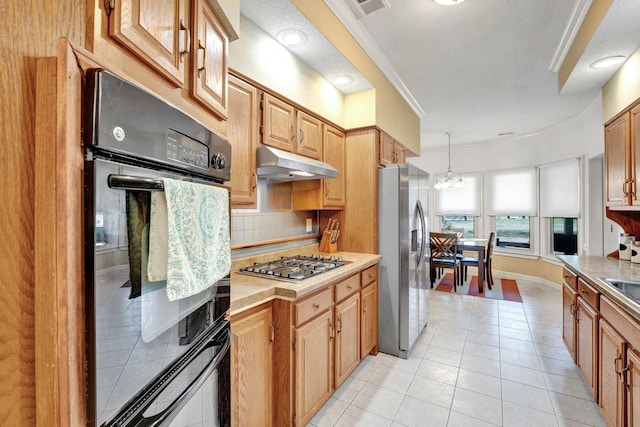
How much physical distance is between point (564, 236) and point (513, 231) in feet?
3.26

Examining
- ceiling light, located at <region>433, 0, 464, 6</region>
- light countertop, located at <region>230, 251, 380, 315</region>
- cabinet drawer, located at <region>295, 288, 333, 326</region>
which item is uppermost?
ceiling light, located at <region>433, 0, 464, 6</region>

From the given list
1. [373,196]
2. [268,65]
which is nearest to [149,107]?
[268,65]

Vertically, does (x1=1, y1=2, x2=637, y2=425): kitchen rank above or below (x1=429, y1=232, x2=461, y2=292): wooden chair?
above

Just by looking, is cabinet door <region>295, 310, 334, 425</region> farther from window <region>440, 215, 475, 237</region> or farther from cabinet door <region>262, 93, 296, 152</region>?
window <region>440, 215, 475, 237</region>

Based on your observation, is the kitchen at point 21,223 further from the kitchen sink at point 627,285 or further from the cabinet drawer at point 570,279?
the cabinet drawer at point 570,279

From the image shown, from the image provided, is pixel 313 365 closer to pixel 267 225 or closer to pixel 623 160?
pixel 267 225

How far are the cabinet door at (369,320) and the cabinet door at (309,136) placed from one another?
4.02ft

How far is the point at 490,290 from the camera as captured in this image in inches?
192

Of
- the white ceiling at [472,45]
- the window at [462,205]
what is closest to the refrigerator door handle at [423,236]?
the white ceiling at [472,45]

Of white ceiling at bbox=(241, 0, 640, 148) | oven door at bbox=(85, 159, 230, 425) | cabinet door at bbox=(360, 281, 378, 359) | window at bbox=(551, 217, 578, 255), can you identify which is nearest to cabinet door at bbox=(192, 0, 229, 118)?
oven door at bbox=(85, 159, 230, 425)

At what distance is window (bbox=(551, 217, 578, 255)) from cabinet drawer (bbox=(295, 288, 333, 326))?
4821 millimetres

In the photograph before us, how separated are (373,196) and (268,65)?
55.6 inches

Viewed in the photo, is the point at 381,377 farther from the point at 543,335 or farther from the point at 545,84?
the point at 545,84

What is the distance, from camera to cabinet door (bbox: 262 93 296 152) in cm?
195
